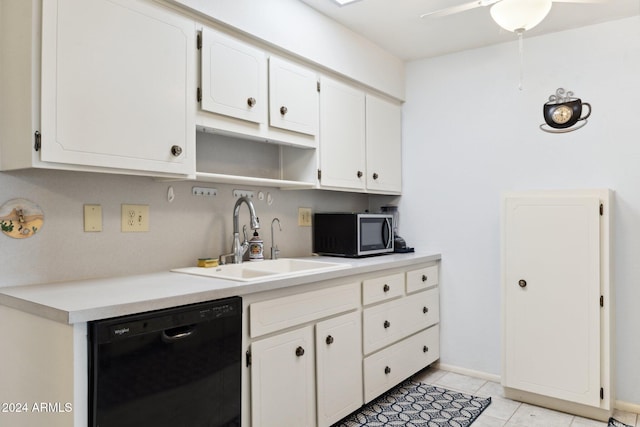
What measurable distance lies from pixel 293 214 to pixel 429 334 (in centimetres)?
133

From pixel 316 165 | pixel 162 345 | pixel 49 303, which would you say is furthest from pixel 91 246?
pixel 316 165

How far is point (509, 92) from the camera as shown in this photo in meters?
3.06

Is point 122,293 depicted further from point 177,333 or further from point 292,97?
point 292,97

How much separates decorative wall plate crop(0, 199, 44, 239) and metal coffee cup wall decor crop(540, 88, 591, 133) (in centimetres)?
293

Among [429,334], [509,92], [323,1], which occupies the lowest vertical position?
[429,334]

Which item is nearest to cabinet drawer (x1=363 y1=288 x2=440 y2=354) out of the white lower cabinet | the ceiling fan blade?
the white lower cabinet

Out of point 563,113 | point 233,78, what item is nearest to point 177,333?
point 233,78

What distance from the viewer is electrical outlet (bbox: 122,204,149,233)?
6.52ft

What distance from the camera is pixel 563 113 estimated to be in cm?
283

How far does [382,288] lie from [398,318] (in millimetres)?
289

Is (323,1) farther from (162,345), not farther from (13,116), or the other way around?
(162,345)

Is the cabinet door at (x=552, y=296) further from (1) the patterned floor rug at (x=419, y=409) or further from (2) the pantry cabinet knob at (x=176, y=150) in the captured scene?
(2) the pantry cabinet knob at (x=176, y=150)

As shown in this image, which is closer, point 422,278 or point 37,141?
point 37,141

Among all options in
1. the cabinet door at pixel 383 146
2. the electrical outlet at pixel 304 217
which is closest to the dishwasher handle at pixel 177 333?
the electrical outlet at pixel 304 217
